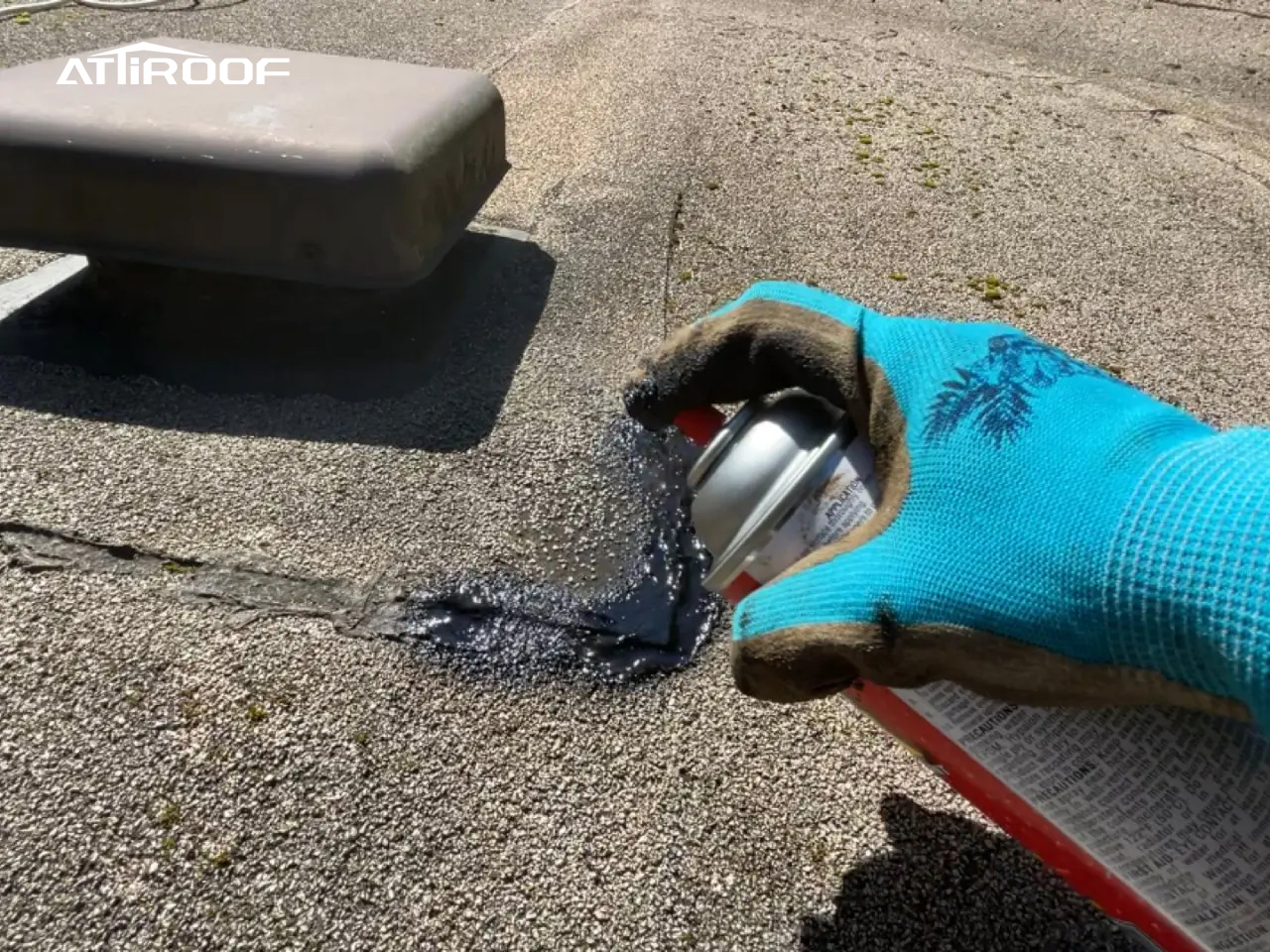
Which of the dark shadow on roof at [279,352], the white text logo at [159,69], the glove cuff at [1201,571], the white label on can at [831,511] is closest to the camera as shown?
the glove cuff at [1201,571]

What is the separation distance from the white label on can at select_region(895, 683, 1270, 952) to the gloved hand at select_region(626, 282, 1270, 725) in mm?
136

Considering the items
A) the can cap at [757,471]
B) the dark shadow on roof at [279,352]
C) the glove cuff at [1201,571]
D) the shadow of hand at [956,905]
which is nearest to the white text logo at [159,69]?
the dark shadow on roof at [279,352]

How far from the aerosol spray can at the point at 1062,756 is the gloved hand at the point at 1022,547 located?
0.30 feet

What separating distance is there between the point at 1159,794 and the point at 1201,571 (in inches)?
14.5

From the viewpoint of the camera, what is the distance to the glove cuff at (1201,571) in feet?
2.85

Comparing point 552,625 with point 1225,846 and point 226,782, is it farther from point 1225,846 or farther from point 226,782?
point 1225,846

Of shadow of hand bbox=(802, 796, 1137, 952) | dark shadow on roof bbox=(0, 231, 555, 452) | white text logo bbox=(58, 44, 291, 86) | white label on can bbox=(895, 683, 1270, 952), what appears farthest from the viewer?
white text logo bbox=(58, 44, 291, 86)

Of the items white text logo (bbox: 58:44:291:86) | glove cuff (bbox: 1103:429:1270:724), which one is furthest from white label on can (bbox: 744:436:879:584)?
white text logo (bbox: 58:44:291:86)

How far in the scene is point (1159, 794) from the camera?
113 cm

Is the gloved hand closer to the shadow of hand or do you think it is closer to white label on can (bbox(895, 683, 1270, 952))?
white label on can (bbox(895, 683, 1270, 952))

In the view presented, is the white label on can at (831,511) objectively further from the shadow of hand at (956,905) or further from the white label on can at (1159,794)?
the shadow of hand at (956,905)

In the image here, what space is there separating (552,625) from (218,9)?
4.72 metres

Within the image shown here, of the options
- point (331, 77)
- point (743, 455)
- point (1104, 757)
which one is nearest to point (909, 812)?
point (1104, 757)

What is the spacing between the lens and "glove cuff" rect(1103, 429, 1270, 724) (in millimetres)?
869
